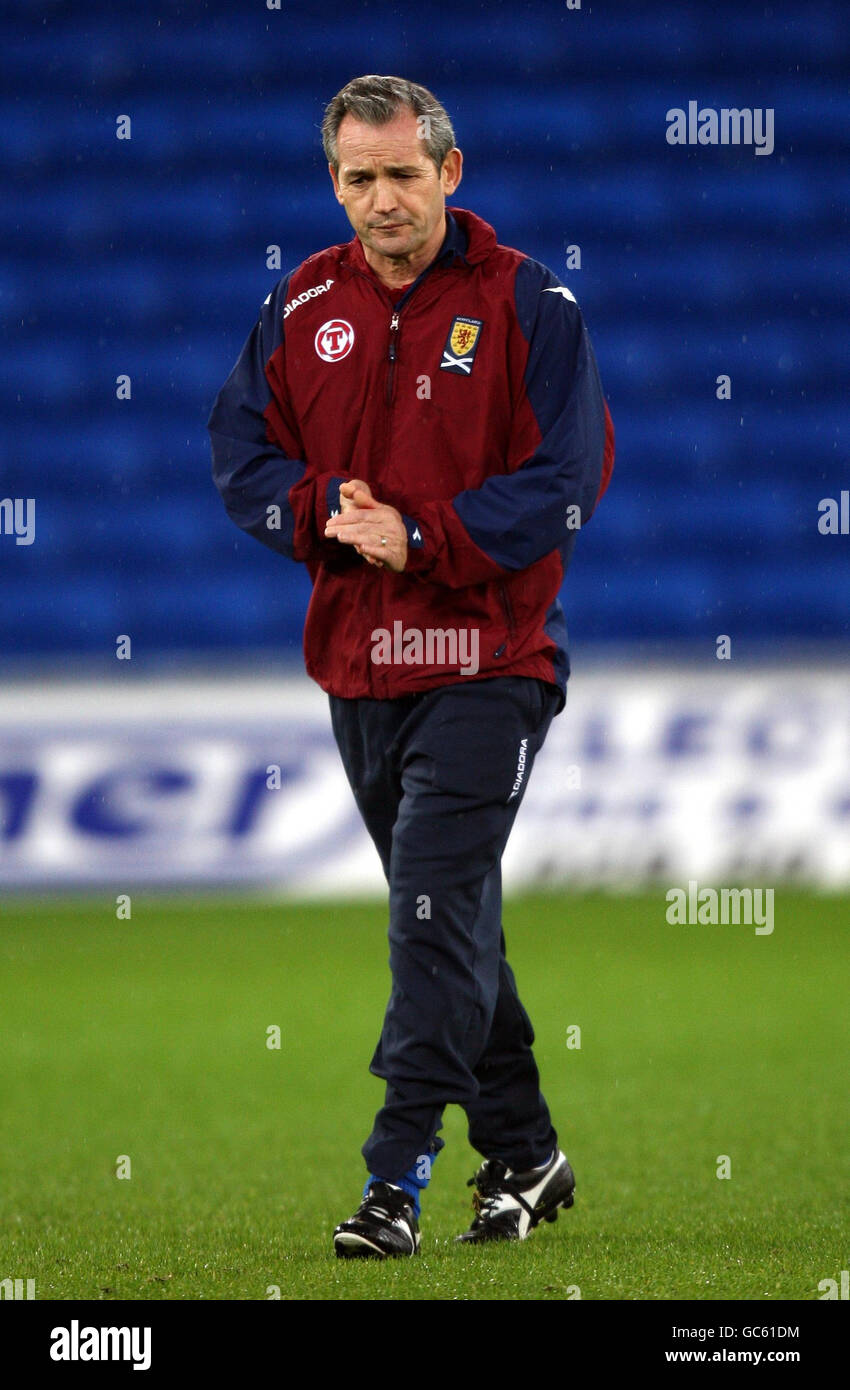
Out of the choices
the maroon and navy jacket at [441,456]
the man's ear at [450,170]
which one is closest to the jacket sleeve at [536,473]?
the maroon and navy jacket at [441,456]

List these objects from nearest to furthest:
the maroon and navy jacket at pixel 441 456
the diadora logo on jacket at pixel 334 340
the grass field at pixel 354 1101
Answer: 1. the grass field at pixel 354 1101
2. the maroon and navy jacket at pixel 441 456
3. the diadora logo on jacket at pixel 334 340

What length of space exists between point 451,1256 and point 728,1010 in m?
2.99

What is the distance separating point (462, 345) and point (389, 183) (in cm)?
28

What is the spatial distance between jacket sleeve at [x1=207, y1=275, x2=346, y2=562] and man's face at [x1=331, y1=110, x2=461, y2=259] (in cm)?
22

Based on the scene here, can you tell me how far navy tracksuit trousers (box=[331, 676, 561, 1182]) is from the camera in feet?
9.96

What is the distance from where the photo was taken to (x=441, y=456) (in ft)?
10.4

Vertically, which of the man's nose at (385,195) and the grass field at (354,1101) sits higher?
the man's nose at (385,195)

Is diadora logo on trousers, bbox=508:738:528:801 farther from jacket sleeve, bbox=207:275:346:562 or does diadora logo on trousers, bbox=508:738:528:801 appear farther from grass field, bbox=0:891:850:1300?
grass field, bbox=0:891:850:1300

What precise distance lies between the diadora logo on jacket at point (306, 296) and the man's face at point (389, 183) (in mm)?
124

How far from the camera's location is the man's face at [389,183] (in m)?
3.14

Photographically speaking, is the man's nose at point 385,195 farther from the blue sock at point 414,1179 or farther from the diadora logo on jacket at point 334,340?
the blue sock at point 414,1179

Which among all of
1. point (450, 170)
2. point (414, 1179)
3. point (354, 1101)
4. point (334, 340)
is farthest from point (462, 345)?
point (354, 1101)
